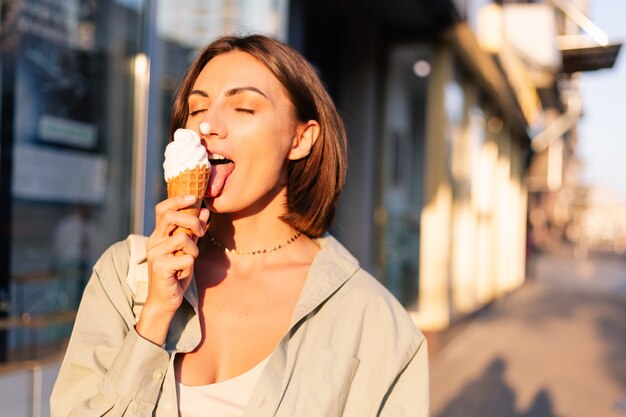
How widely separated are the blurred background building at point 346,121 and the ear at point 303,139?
23.0 inches

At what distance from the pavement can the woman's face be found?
16.0ft

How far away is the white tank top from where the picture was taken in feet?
5.40

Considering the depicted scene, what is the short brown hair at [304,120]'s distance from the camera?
1.89m

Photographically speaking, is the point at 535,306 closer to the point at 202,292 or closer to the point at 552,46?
the point at 552,46

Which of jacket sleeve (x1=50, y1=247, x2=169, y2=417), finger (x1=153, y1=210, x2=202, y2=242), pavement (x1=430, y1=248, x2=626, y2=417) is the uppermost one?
finger (x1=153, y1=210, x2=202, y2=242)

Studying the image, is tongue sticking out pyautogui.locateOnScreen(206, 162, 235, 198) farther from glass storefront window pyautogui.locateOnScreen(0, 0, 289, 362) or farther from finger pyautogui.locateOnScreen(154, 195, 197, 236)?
glass storefront window pyautogui.locateOnScreen(0, 0, 289, 362)

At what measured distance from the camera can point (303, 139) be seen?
2.06m

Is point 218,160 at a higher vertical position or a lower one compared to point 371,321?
higher

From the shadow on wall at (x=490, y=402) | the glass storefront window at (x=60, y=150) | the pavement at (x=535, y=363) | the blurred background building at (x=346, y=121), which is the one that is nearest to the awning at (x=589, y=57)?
the blurred background building at (x=346, y=121)

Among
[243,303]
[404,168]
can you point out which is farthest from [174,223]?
[404,168]

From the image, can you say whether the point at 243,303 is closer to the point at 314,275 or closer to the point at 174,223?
the point at 314,275

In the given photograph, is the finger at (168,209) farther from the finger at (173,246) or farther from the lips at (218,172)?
the lips at (218,172)

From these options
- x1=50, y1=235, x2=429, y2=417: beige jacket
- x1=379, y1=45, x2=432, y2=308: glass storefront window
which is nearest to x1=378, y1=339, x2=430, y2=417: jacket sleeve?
x1=50, y1=235, x2=429, y2=417: beige jacket

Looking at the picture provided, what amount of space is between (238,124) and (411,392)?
0.81 metres
